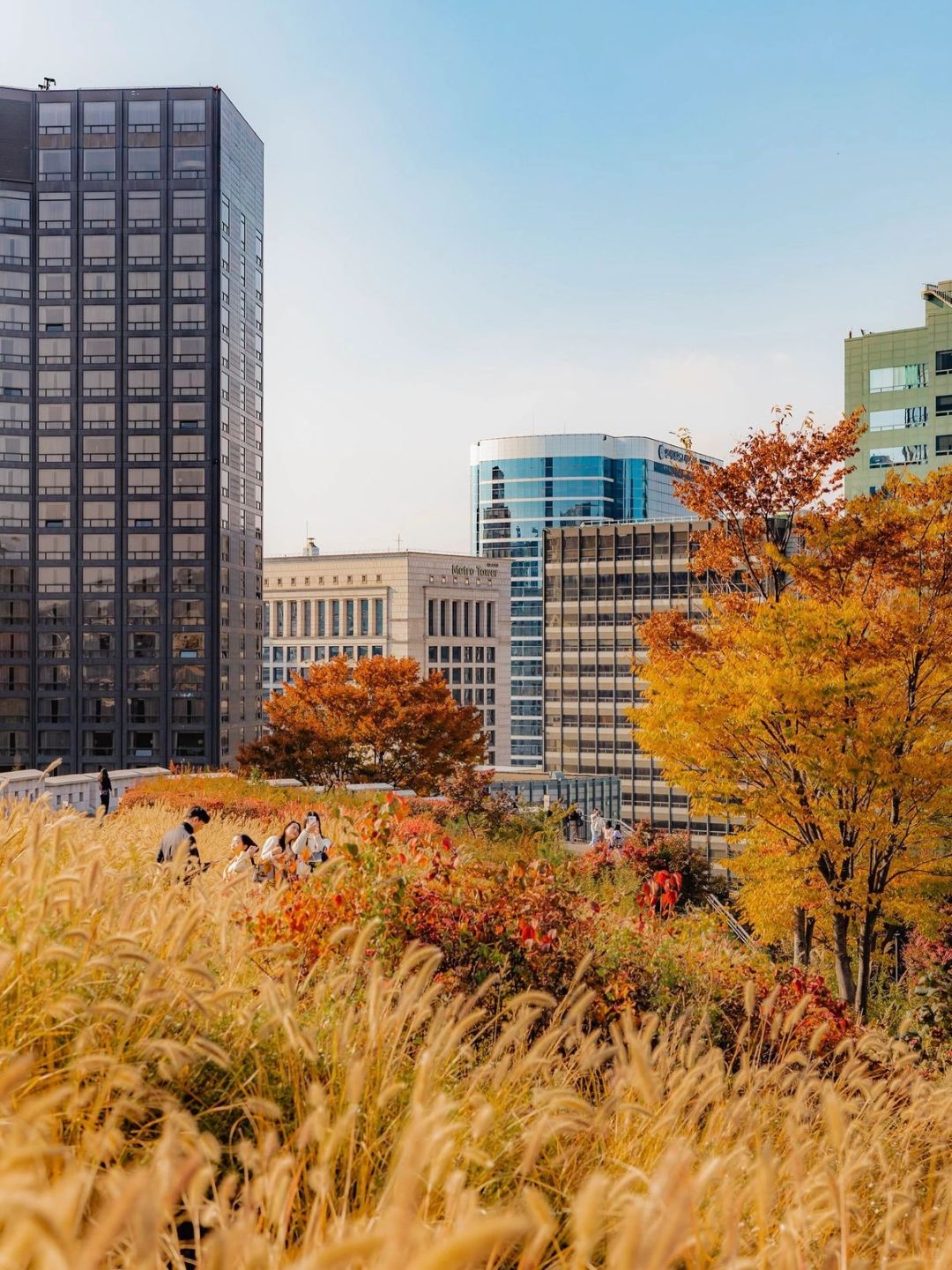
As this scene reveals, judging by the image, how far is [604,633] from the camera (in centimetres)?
9988

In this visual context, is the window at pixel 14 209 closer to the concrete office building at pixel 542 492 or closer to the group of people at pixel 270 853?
the group of people at pixel 270 853

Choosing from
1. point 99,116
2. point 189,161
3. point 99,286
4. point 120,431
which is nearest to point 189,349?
point 120,431

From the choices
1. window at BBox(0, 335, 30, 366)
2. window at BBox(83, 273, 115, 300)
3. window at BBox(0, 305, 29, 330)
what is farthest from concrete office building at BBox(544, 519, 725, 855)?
window at BBox(0, 305, 29, 330)

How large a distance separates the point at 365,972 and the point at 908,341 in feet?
235

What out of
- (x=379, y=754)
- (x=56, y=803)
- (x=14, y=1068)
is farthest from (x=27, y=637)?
(x=14, y=1068)

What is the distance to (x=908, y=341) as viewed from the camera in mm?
70500

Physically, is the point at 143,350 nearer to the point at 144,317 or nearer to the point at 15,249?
the point at 144,317

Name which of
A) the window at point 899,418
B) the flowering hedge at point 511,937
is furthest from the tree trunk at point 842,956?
the window at point 899,418

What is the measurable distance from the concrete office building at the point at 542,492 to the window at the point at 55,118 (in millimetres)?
99028

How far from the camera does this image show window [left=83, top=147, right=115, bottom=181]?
79.6m

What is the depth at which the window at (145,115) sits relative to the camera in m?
79.4

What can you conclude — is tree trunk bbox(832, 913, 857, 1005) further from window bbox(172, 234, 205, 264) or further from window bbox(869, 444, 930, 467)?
window bbox(172, 234, 205, 264)

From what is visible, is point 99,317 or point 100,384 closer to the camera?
point 100,384

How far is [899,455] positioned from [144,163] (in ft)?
174
